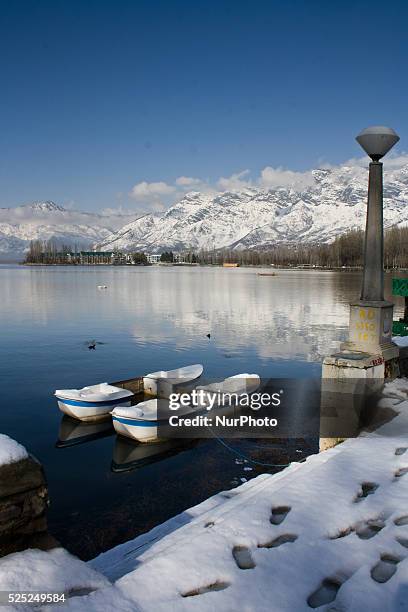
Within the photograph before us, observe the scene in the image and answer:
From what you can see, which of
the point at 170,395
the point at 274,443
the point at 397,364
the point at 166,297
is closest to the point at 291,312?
the point at 166,297

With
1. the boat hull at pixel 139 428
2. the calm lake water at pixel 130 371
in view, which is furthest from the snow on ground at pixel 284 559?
the boat hull at pixel 139 428

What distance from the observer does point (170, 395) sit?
22484 mm

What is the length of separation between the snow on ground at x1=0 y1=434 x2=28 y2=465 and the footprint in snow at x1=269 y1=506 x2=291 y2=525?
3093mm

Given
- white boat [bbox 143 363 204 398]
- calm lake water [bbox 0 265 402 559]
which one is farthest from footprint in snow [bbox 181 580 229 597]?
white boat [bbox 143 363 204 398]

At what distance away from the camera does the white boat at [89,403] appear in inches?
783

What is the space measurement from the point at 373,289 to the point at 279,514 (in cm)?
634

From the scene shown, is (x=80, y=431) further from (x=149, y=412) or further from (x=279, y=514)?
(x=279, y=514)

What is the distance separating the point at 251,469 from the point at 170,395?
783 centimetres

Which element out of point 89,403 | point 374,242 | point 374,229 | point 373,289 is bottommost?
point 89,403

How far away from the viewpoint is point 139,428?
17.6 meters

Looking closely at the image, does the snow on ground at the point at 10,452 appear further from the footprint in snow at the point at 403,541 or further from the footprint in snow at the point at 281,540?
the footprint in snow at the point at 403,541

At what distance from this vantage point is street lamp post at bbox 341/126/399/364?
34.8ft

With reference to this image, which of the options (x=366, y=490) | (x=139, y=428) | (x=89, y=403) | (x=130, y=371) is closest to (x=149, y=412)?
(x=139, y=428)

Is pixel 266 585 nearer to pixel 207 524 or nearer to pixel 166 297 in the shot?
pixel 207 524
